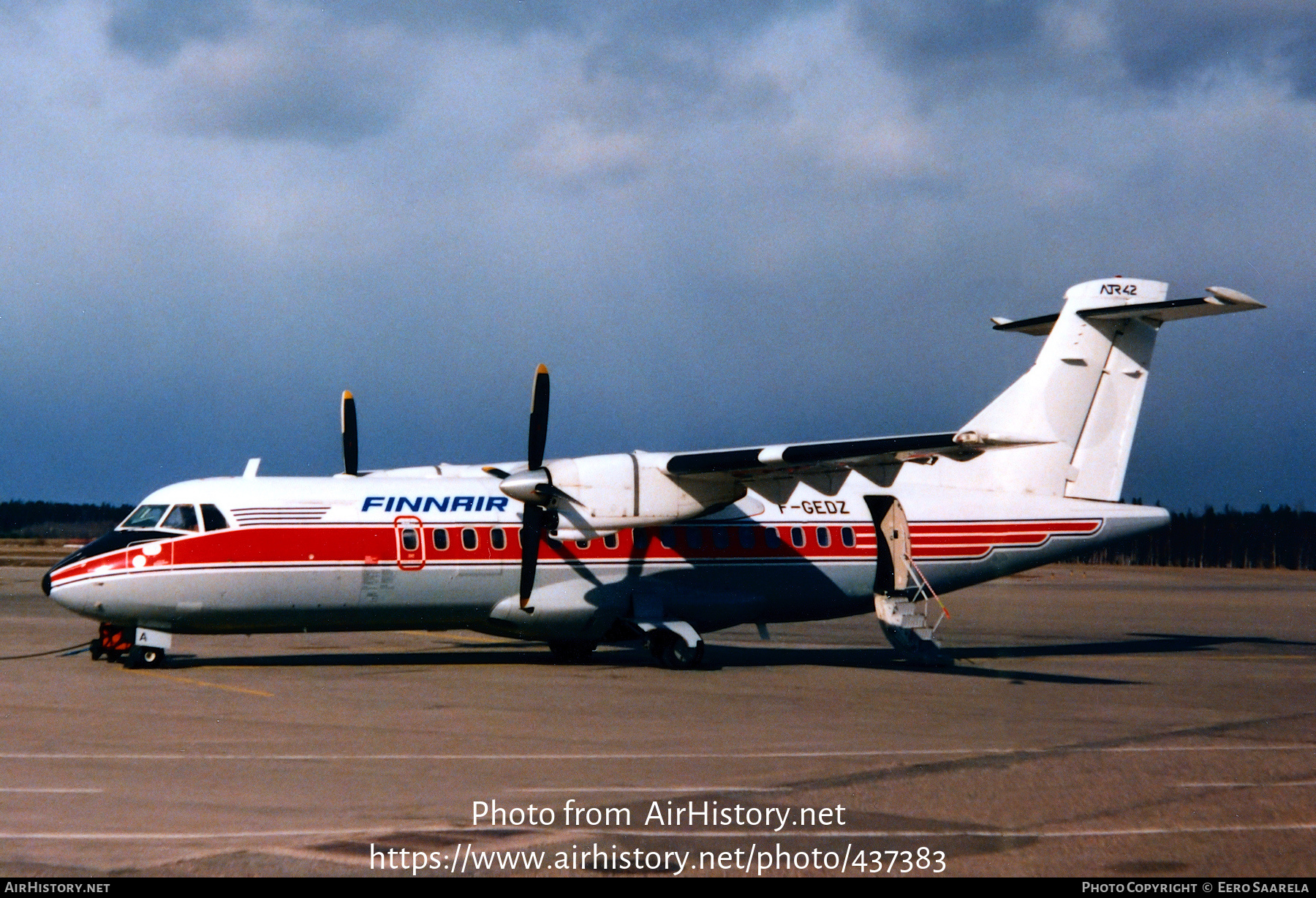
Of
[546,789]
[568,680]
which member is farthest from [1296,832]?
[568,680]

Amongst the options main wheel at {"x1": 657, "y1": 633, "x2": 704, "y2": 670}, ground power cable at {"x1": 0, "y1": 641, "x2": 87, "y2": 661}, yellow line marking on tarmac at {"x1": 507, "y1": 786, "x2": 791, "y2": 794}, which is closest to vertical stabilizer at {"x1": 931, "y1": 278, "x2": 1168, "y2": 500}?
main wheel at {"x1": 657, "y1": 633, "x2": 704, "y2": 670}

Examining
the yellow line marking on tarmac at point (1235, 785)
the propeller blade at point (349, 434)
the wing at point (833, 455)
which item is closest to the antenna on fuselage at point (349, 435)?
the propeller blade at point (349, 434)

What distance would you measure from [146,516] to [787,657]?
11.7 meters

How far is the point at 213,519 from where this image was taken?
20.3 meters

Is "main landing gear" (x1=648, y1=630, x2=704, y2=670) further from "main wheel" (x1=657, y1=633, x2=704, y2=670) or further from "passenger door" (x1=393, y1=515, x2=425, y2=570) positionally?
"passenger door" (x1=393, y1=515, x2=425, y2=570)

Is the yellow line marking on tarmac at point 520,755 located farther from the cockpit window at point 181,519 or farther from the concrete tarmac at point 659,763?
the cockpit window at point 181,519

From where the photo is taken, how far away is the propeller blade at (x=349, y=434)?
23.9 metres

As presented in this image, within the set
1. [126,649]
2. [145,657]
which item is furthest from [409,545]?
[126,649]

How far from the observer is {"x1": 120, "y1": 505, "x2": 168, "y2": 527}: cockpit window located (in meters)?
20.2

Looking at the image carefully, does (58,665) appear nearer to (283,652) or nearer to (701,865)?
(283,652)

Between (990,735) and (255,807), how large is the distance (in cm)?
805

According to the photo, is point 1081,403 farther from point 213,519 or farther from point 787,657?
point 213,519

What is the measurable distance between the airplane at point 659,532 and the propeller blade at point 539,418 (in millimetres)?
38

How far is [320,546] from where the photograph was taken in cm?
2047
